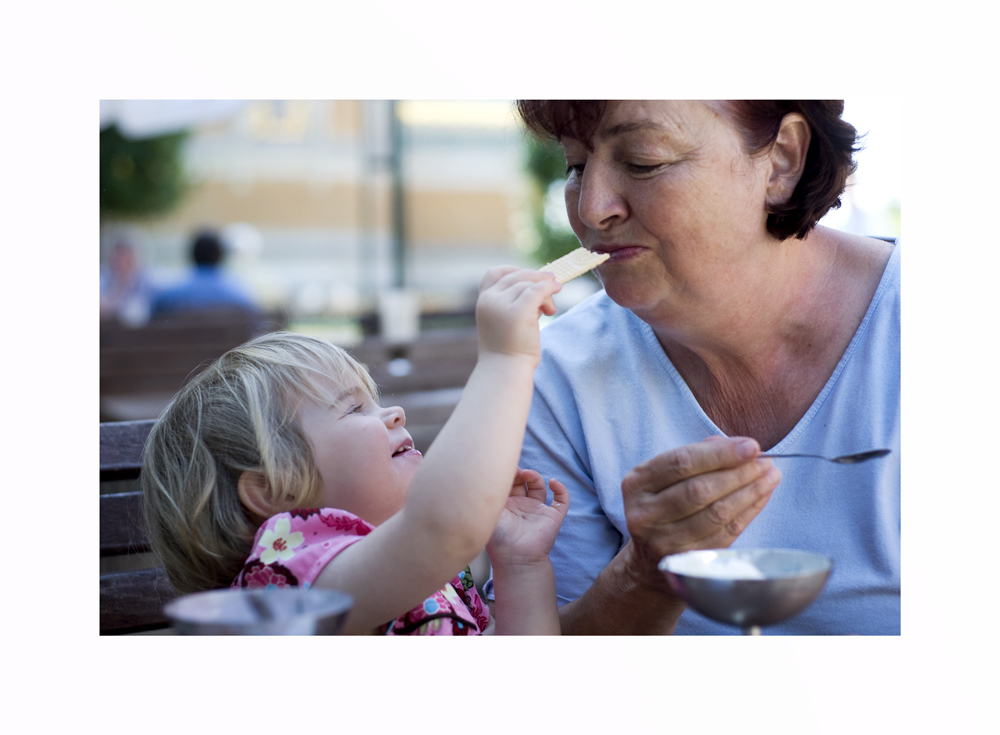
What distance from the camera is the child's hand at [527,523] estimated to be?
1453 millimetres

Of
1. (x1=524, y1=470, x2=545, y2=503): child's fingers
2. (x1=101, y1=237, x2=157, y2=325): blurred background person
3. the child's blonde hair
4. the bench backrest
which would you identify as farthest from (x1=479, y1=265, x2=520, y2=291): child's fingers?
(x1=101, y1=237, x2=157, y2=325): blurred background person

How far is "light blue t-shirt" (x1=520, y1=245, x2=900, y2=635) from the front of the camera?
4.78ft

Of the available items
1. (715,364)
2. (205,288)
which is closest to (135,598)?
(715,364)

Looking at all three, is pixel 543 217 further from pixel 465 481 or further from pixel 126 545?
pixel 465 481

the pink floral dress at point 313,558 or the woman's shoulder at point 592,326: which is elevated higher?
the woman's shoulder at point 592,326

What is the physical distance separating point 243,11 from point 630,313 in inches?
35.2

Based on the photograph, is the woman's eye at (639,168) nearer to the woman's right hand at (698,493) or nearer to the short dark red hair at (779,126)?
the short dark red hair at (779,126)

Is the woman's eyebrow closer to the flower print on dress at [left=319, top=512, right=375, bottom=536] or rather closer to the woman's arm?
the woman's arm

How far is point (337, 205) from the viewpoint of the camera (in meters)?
12.9

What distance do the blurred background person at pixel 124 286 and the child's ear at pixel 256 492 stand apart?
5.65m

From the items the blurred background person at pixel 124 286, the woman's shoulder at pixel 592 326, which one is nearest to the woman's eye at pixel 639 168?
the woman's shoulder at pixel 592 326

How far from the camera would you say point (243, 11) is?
136cm

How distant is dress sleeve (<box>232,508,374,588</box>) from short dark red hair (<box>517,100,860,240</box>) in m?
0.69
